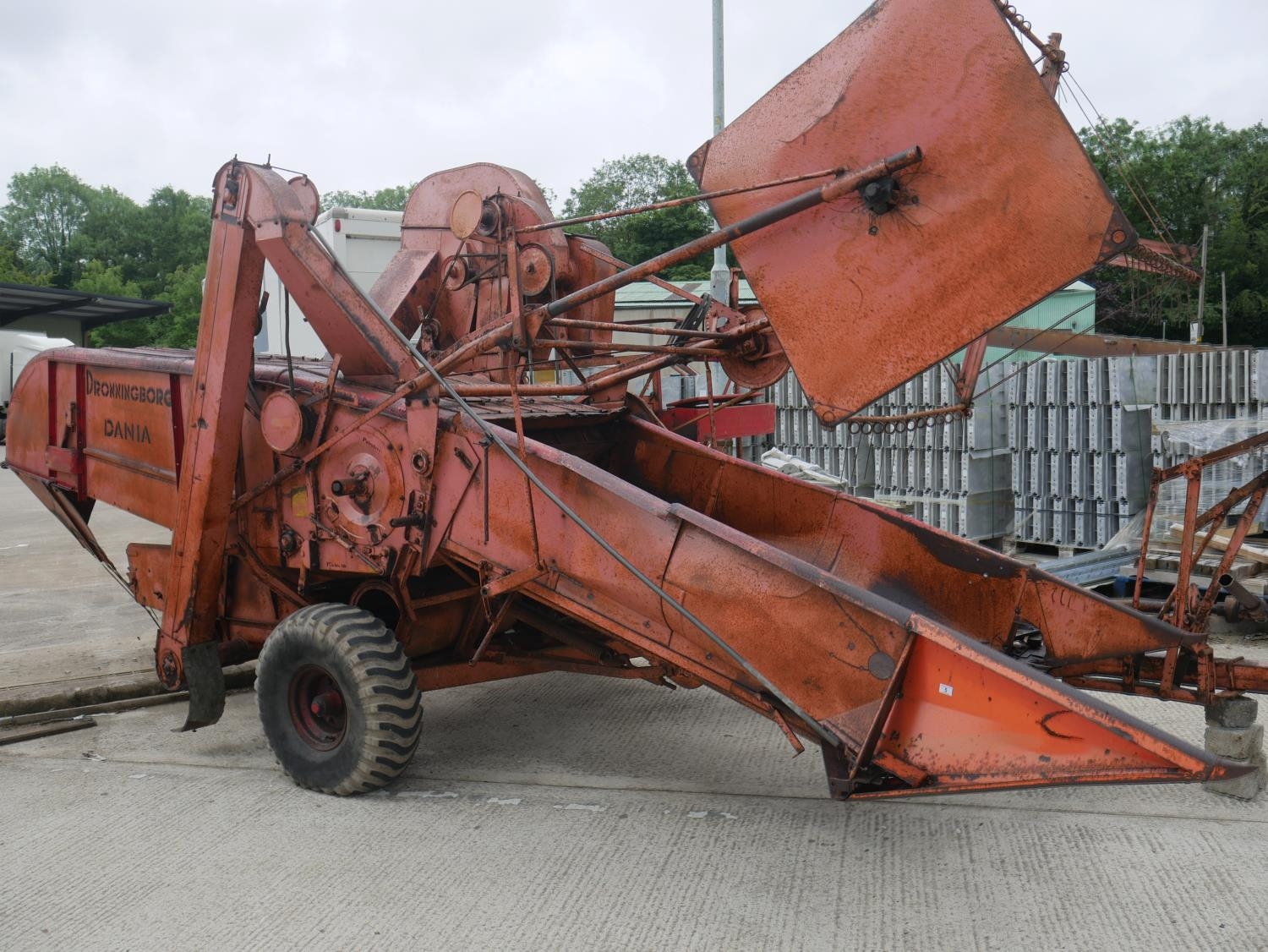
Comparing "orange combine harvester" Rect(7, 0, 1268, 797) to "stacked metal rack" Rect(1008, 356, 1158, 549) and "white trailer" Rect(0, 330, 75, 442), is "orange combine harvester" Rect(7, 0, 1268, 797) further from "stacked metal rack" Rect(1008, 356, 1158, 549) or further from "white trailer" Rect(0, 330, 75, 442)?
"white trailer" Rect(0, 330, 75, 442)

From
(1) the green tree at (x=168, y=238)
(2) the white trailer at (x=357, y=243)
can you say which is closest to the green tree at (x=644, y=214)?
(2) the white trailer at (x=357, y=243)

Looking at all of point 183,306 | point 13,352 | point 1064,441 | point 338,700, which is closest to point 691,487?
point 338,700

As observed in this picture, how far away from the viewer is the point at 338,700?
15.8ft

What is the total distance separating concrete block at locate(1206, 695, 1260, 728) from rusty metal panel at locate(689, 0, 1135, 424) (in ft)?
5.72

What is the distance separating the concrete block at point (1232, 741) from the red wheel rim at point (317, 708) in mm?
3469

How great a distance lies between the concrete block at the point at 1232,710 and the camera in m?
4.23

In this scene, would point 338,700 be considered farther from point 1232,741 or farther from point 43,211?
point 43,211

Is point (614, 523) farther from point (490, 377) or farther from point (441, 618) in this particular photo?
point (490, 377)

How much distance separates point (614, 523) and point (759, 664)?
75 centimetres

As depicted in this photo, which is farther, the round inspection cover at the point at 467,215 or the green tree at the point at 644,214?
the green tree at the point at 644,214

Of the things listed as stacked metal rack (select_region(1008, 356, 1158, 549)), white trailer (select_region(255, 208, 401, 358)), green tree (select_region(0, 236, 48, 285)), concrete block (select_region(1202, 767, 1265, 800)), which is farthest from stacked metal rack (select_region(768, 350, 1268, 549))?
green tree (select_region(0, 236, 48, 285))

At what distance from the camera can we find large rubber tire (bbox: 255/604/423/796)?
14.8 ft

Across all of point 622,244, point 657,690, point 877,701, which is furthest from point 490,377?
point 622,244

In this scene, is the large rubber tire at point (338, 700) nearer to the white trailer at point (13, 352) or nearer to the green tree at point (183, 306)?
the white trailer at point (13, 352)
